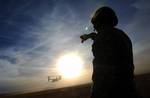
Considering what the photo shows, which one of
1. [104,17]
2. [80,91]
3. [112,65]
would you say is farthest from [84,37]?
[80,91]

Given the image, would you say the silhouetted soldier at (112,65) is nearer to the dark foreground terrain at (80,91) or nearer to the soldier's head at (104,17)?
the soldier's head at (104,17)

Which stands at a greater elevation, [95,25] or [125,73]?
[95,25]

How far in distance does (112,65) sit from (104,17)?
0.69 meters

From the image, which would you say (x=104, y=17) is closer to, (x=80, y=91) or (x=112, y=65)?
(x=112, y=65)

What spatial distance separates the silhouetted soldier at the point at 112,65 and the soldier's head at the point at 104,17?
0.12 metres

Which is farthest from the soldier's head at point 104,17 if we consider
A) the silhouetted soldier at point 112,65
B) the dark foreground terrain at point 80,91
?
the dark foreground terrain at point 80,91

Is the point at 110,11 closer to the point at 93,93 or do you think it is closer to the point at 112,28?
the point at 112,28

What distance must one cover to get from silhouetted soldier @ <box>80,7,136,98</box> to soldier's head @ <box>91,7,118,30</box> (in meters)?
0.12

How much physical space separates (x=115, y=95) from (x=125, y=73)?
12.0 inches

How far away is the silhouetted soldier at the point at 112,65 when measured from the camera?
8.71ft

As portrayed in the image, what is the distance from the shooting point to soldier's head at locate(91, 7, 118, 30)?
9.99ft

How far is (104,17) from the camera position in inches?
120

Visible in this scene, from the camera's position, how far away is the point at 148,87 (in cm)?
868

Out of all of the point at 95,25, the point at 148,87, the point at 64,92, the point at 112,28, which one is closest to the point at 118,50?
the point at 112,28
